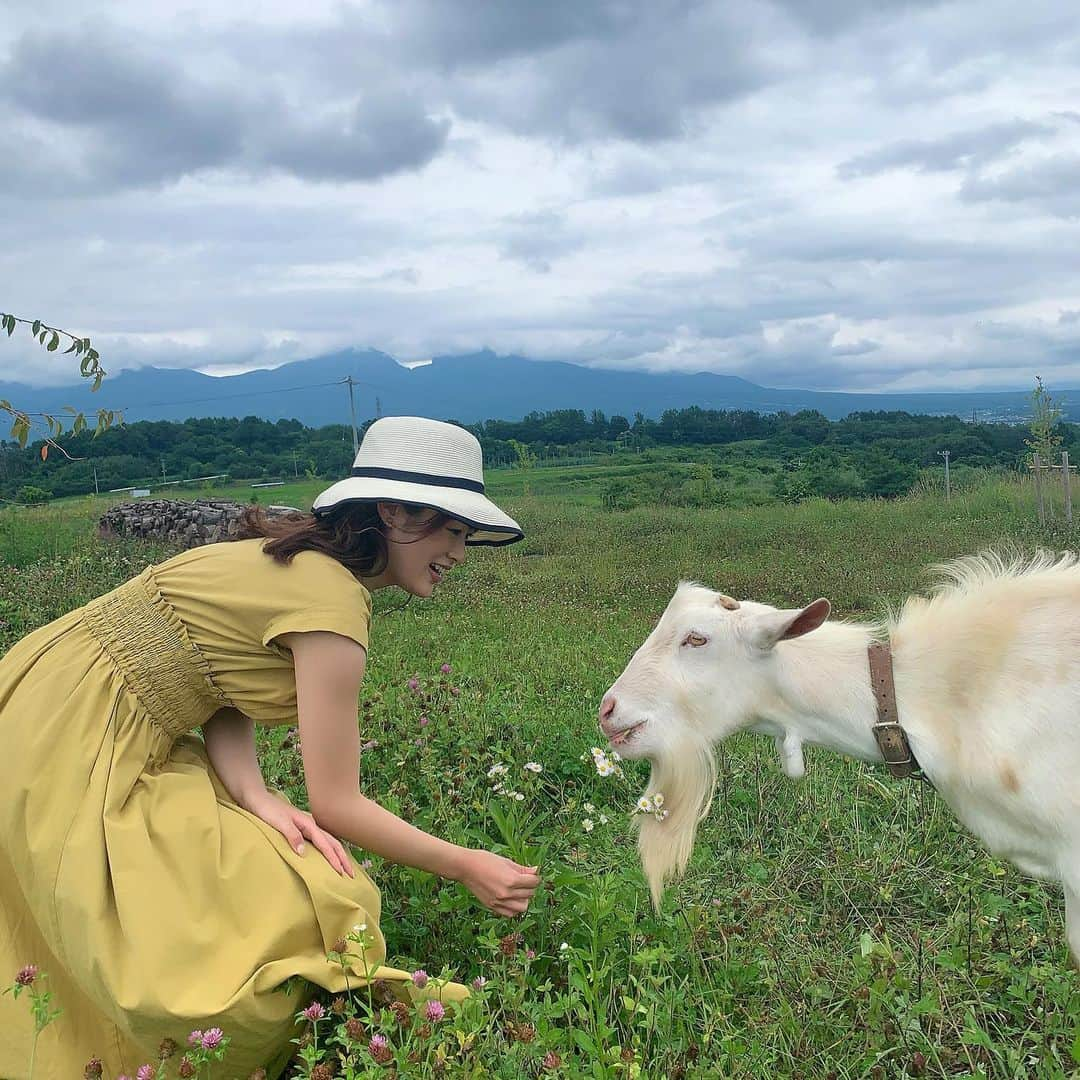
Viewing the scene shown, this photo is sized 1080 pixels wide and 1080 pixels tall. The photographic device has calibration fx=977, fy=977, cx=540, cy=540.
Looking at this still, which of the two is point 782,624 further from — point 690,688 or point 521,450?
point 521,450

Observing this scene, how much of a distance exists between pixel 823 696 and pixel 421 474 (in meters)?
1.29

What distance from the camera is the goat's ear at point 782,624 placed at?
104 inches

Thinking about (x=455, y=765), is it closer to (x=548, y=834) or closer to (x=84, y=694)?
(x=548, y=834)

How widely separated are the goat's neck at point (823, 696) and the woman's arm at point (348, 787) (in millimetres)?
903

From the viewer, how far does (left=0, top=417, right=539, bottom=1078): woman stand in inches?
85.4

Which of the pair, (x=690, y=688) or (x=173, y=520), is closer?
(x=690, y=688)

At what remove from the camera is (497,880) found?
7.88 ft

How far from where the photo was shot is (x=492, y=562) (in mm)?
12773

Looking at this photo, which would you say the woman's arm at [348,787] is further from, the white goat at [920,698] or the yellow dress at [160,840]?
the white goat at [920,698]

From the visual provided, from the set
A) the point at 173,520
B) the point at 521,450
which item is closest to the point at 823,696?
the point at 173,520

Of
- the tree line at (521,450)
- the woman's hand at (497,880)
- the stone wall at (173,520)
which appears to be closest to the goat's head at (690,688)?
the woman's hand at (497,880)

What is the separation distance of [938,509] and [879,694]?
14394 mm

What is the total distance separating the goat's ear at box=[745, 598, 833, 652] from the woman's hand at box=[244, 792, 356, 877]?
50.3 inches

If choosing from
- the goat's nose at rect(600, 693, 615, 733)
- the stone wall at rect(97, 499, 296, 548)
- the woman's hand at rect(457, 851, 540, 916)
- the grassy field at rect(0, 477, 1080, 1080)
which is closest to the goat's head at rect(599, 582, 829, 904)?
the goat's nose at rect(600, 693, 615, 733)
